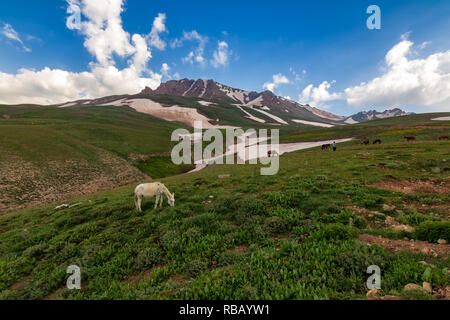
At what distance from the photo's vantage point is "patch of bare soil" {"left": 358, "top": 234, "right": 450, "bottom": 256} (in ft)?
18.0

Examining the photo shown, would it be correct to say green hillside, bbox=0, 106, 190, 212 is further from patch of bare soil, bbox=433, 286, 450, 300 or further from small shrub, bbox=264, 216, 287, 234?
patch of bare soil, bbox=433, 286, 450, 300

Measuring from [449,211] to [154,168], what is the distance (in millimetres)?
52349

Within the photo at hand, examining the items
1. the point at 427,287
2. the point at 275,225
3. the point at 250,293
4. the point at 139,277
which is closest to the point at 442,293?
the point at 427,287

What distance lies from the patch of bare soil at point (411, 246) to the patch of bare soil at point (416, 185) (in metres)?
6.93

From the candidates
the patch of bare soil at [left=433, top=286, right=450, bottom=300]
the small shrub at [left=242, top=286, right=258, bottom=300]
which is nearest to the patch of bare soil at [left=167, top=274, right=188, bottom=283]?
the small shrub at [left=242, top=286, right=258, bottom=300]

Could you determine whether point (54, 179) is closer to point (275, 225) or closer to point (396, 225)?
point (275, 225)

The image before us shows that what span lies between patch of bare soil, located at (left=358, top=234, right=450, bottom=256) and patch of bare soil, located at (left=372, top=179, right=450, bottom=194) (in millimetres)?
6935

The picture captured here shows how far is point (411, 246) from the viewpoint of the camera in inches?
232

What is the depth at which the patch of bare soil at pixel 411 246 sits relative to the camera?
5500 mm

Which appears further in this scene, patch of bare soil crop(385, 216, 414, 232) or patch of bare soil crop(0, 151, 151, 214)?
patch of bare soil crop(0, 151, 151, 214)

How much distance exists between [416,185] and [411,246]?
9296 mm

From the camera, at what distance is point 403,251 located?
559 centimetres
